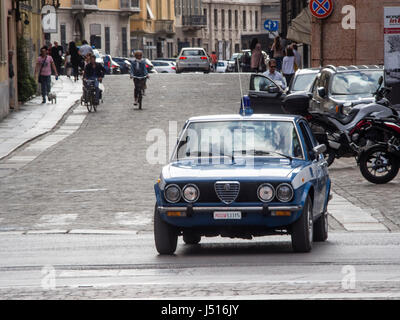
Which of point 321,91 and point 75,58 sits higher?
point 321,91

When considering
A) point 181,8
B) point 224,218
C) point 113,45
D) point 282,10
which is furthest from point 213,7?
point 224,218

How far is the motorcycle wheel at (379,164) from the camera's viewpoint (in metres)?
20.0

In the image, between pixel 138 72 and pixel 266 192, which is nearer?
pixel 266 192

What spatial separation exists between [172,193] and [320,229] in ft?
7.11

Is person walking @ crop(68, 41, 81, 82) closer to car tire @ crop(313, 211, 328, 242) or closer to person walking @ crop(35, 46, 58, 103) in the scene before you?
person walking @ crop(35, 46, 58, 103)

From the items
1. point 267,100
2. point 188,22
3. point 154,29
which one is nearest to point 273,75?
point 267,100

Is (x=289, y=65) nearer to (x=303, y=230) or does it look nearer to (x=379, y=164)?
(x=379, y=164)

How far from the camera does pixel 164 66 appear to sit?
87938 mm

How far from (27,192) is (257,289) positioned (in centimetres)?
1094

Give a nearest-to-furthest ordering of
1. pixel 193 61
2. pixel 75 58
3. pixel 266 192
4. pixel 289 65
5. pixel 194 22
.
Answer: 1. pixel 266 192
2. pixel 289 65
3. pixel 75 58
4. pixel 193 61
5. pixel 194 22

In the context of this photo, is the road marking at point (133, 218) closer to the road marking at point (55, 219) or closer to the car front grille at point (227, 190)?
the road marking at point (55, 219)

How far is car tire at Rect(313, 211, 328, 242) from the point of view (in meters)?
13.5

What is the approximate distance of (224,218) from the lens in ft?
39.0

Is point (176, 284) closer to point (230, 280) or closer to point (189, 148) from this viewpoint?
point (230, 280)
